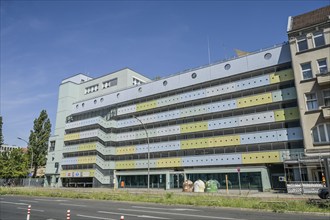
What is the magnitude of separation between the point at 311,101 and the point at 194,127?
1644cm

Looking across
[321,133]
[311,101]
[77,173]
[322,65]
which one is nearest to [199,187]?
[321,133]

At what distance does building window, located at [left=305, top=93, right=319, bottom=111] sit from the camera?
29.6 m

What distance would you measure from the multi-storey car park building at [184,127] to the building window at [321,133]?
2465 millimetres

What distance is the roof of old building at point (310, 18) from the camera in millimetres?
31005

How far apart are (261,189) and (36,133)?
52174 millimetres

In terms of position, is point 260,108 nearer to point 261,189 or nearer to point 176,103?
point 261,189

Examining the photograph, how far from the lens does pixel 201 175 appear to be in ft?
126

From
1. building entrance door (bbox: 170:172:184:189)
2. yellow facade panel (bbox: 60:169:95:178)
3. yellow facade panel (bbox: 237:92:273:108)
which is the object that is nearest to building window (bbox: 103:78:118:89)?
yellow facade panel (bbox: 60:169:95:178)

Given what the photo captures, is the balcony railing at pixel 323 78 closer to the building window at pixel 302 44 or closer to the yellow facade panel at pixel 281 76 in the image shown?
the building window at pixel 302 44

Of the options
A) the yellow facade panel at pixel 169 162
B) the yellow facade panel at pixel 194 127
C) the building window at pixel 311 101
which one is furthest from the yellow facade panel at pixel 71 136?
the building window at pixel 311 101

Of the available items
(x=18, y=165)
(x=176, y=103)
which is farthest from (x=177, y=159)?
(x=18, y=165)

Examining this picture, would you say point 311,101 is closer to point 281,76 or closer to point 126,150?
point 281,76

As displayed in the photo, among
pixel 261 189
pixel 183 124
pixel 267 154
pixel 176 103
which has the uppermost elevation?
pixel 176 103

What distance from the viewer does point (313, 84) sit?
2975 cm
